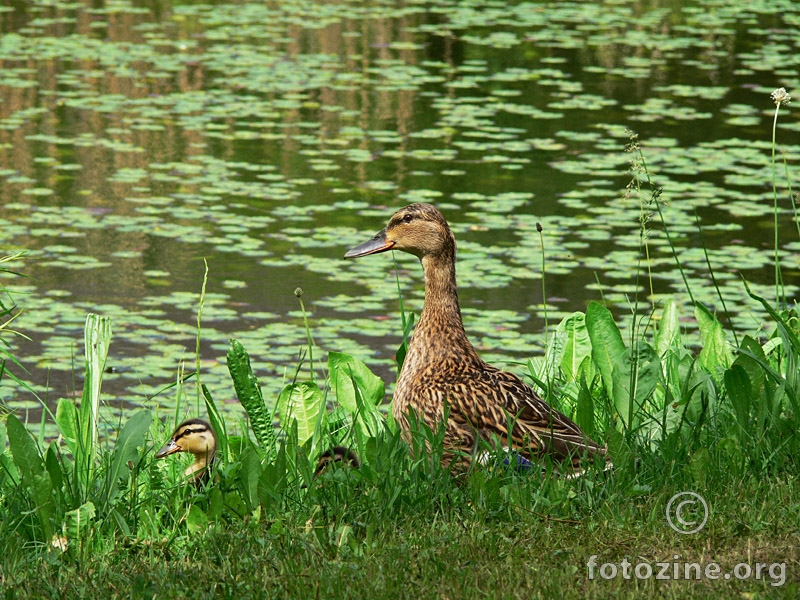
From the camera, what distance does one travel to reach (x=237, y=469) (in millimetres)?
3990

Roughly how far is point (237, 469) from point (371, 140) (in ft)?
25.3

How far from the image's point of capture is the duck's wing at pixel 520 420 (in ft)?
14.0

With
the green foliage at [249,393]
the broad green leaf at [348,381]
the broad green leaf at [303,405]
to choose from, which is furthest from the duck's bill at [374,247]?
the green foliage at [249,393]

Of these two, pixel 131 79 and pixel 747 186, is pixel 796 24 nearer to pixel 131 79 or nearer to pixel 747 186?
pixel 747 186

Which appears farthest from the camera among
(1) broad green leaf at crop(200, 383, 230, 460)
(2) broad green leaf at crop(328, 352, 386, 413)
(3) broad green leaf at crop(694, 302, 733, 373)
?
(3) broad green leaf at crop(694, 302, 733, 373)

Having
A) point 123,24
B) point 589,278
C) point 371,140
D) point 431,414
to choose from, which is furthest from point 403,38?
point 431,414

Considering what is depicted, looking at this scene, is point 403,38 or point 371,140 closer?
point 371,140

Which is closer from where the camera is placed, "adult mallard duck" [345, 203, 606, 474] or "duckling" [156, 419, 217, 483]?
"adult mallard duck" [345, 203, 606, 474]

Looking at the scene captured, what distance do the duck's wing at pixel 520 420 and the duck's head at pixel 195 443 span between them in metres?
0.90

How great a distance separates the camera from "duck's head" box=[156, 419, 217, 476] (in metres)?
4.43

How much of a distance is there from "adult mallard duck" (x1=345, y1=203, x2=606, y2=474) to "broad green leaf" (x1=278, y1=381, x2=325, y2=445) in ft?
1.14

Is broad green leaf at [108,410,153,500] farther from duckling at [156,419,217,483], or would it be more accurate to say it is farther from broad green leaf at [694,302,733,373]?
broad green leaf at [694,302,733,373]

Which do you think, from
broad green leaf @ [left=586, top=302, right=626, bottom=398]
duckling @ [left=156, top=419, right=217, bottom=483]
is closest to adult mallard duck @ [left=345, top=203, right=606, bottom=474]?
broad green leaf @ [left=586, top=302, right=626, bottom=398]

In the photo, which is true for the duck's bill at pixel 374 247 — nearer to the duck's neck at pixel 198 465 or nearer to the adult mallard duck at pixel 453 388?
the adult mallard duck at pixel 453 388
